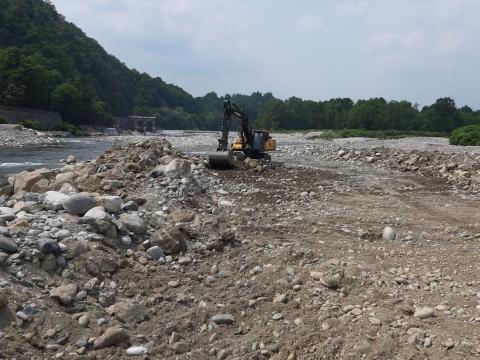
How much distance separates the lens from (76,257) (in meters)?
6.06

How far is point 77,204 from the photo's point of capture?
287 inches

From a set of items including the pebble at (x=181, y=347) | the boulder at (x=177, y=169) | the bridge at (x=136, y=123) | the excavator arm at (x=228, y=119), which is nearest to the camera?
the pebble at (x=181, y=347)

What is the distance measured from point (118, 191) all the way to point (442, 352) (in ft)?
23.0

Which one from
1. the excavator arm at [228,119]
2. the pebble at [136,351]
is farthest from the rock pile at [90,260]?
the excavator arm at [228,119]

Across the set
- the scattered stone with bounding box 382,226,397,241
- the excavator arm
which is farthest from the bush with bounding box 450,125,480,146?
the scattered stone with bounding box 382,226,397,241

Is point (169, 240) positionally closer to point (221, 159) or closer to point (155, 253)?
point (155, 253)

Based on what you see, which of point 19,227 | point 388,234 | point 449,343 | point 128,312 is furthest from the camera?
point 388,234

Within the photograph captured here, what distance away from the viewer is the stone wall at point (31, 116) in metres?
68.2

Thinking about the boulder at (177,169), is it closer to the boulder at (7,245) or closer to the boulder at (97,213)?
the boulder at (97,213)

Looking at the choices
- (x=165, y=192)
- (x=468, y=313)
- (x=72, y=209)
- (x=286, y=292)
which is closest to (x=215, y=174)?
(x=165, y=192)

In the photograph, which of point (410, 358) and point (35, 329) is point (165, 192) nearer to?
point (35, 329)

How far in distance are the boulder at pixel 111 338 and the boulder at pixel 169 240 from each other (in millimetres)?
2195

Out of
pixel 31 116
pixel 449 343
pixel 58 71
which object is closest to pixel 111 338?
pixel 449 343

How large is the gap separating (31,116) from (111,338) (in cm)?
7527
